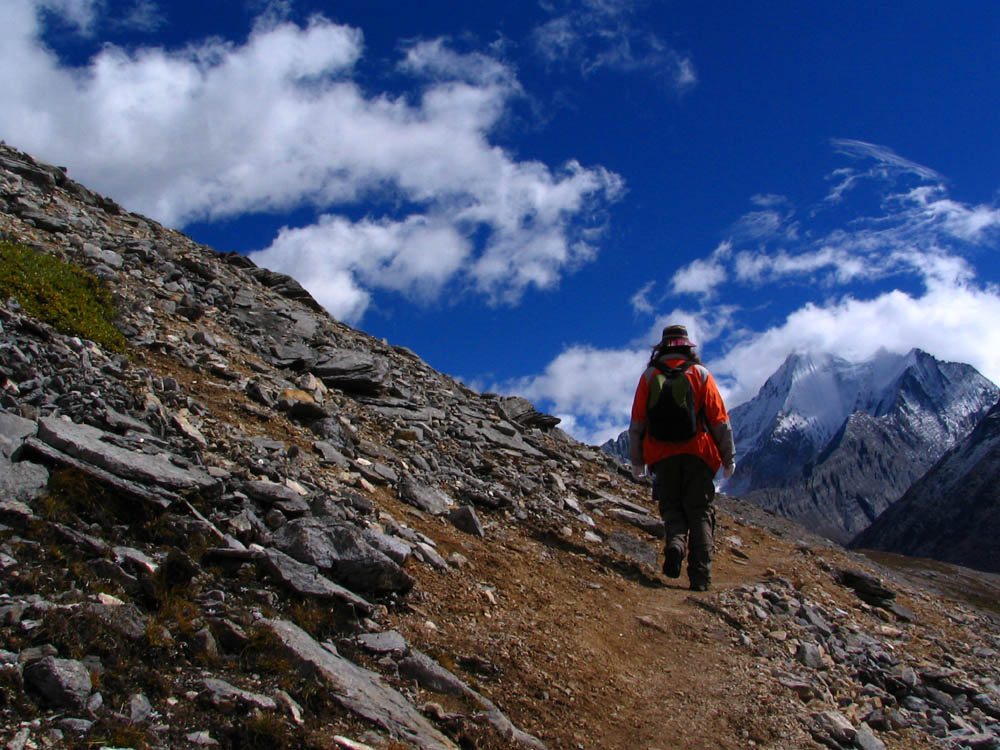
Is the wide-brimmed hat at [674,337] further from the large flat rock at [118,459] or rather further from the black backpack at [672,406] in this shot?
the large flat rock at [118,459]

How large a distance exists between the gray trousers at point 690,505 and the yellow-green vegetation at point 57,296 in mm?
8948

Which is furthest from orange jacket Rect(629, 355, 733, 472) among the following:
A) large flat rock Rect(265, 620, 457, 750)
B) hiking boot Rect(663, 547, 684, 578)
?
large flat rock Rect(265, 620, 457, 750)

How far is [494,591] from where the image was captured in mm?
8664

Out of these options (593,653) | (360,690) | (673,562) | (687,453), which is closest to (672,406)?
(687,453)

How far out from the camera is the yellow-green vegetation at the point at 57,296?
410 inches

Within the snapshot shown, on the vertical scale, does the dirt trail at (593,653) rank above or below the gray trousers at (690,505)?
below

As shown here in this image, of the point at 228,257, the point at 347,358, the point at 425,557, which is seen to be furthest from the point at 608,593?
the point at 228,257

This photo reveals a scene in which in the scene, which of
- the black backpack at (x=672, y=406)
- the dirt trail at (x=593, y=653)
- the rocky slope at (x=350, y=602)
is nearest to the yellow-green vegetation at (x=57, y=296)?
the rocky slope at (x=350, y=602)

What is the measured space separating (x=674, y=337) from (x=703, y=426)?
1.62 metres

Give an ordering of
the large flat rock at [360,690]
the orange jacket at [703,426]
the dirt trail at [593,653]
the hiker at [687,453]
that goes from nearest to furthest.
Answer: the large flat rock at [360,690]
the dirt trail at [593,653]
the hiker at [687,453]
the orange jacket at [703,426]

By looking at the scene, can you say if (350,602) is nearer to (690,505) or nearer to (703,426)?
(690,505)

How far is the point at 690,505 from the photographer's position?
11281mm

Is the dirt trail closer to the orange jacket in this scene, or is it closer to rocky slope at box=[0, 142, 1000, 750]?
rocky slope at box=[0, 142, 1000, 750]

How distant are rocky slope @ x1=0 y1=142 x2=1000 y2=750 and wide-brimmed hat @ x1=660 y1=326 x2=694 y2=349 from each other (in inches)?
147
